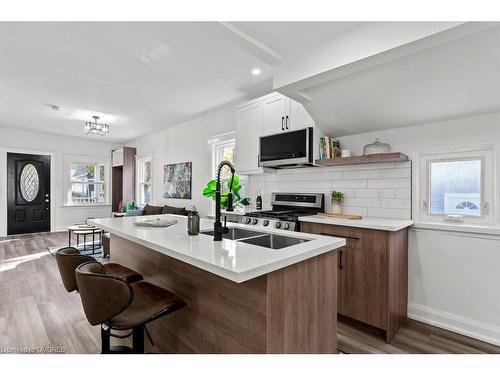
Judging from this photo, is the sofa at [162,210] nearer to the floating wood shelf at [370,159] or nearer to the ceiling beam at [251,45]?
the floating wood shelf at [370,159]

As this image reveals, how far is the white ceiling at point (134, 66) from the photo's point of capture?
231cm

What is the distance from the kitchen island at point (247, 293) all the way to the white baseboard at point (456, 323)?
1.45 m

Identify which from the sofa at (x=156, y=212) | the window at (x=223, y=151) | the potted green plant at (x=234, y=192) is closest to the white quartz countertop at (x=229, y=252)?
the potted green plant at (x=234, y=192)

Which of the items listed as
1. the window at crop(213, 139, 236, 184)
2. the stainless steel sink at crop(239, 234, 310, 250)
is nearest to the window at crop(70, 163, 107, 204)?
the window at crop(213, 139, 236, 184)

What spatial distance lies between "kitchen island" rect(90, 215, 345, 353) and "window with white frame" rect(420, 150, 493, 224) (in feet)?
4.98

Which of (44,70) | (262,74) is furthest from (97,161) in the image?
(262,74)

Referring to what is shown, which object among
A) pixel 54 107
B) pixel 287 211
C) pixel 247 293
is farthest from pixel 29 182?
pixel 247 293

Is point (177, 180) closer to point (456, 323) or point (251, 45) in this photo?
point (251, 45)

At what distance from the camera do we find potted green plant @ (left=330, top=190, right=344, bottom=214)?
10.1ft

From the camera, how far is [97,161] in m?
7.75

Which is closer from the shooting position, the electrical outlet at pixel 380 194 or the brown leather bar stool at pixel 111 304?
the brown leather bar stool at pixel 111 304

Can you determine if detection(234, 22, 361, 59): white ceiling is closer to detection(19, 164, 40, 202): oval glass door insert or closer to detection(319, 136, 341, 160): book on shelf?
detection(319, 136, 341, 160): book on shelf
